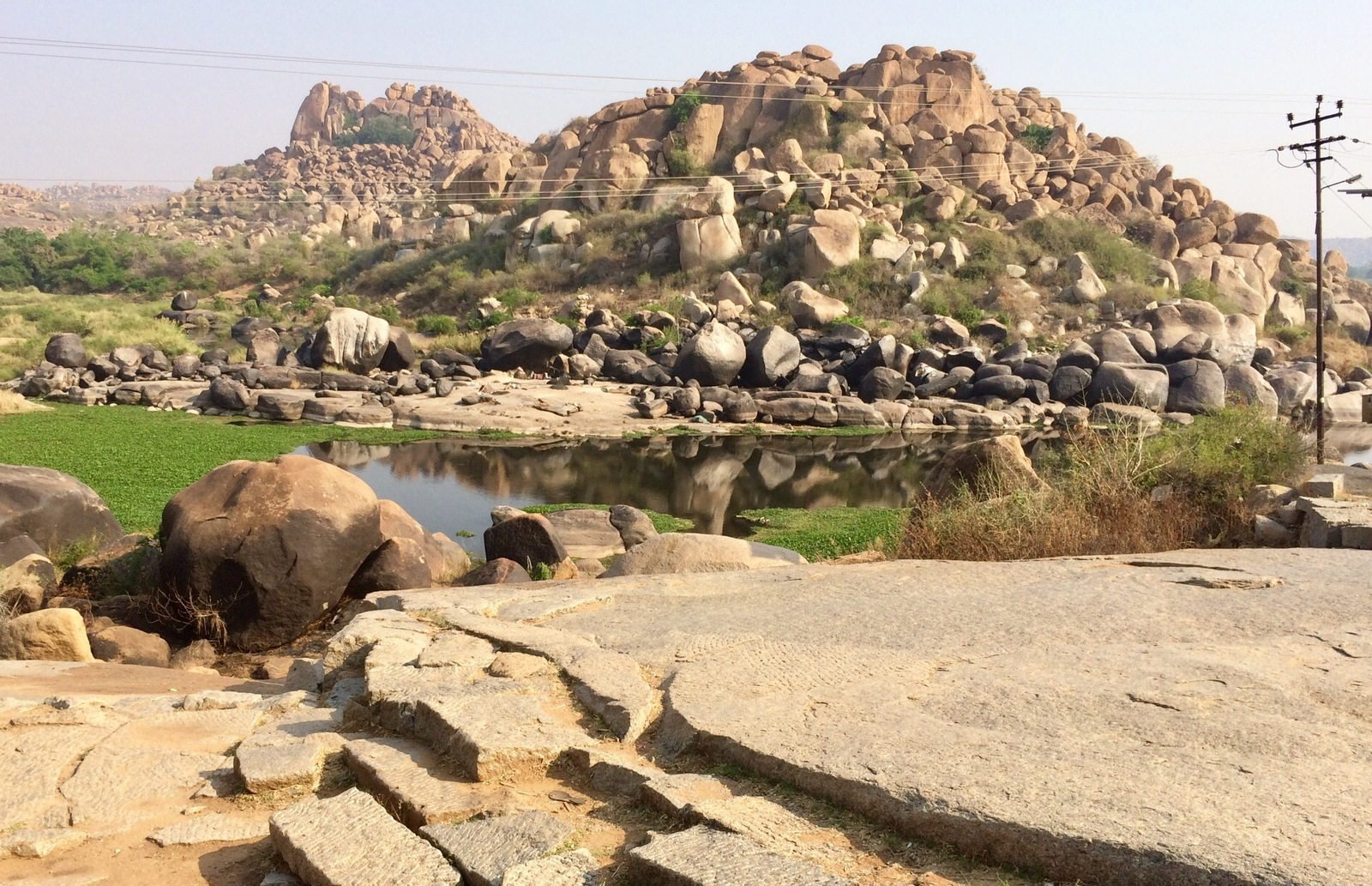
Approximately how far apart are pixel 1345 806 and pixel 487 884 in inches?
94.5

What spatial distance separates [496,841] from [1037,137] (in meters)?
49.4

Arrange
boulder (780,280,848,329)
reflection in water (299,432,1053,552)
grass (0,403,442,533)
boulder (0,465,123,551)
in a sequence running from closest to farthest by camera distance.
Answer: boulder (0,465,123,551), grass (0,403,442,533), reflection in water (299,432,1053,552), boulder (780,280,848,329)

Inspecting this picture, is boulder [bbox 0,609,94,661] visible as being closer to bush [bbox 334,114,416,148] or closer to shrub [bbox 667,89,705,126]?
shrub [bbox 667,89,705,126]

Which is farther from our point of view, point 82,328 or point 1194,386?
point 82,328

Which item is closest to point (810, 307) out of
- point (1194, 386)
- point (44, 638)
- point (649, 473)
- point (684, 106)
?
point (1194, 386)

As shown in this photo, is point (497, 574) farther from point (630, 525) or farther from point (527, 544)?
point (630, 525)

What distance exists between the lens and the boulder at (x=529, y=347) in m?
29.0

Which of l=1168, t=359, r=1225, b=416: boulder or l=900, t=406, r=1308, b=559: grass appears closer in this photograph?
l=900, t=406, r=1308, b=559: grass

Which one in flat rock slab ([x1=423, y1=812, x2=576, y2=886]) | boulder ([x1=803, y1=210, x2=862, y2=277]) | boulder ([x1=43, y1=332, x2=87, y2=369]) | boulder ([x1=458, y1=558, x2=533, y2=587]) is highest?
boulder ([x1=803, y1=210, x2=862, y2=277])

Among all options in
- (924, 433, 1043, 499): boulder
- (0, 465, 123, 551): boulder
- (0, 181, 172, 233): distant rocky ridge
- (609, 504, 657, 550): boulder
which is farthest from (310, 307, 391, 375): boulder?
(0, 181, 172, 233): distant rocky ridge

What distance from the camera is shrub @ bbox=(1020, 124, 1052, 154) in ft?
154

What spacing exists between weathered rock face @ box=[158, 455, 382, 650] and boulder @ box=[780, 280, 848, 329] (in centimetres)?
2537

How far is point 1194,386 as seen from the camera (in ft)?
93.8

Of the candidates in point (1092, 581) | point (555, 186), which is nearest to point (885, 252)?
point (555, 186)
